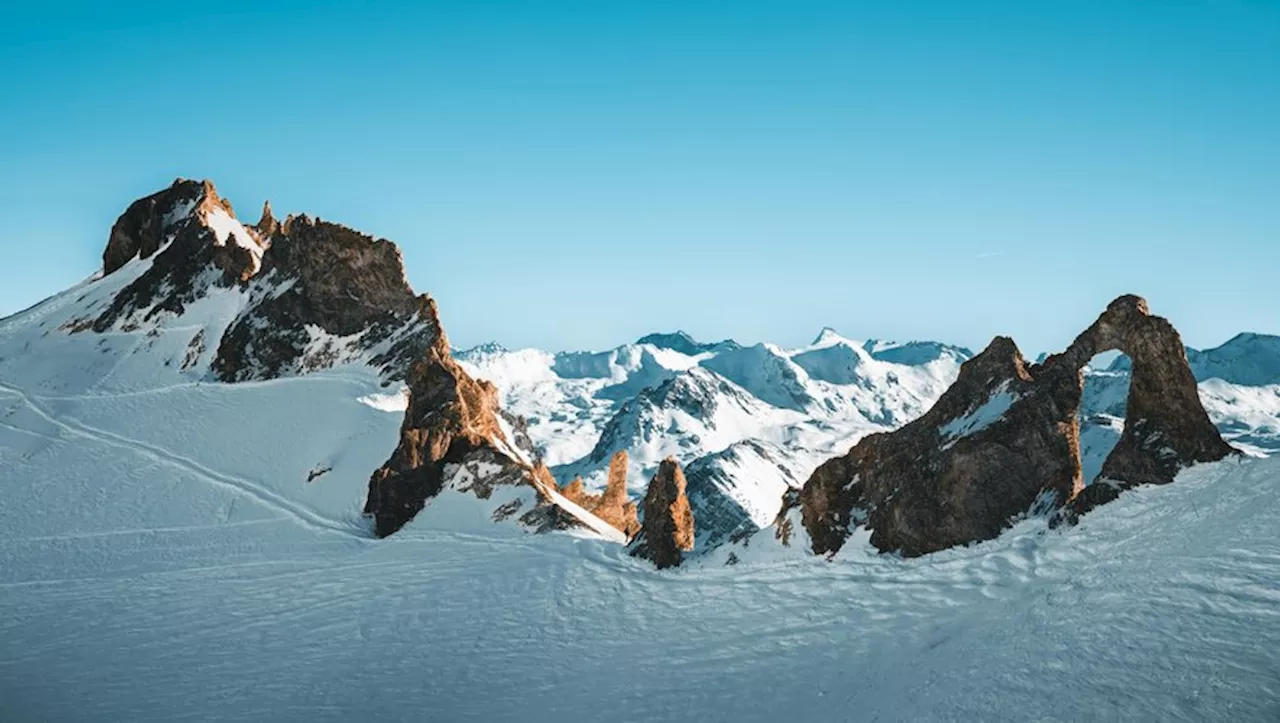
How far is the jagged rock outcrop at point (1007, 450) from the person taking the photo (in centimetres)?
2389

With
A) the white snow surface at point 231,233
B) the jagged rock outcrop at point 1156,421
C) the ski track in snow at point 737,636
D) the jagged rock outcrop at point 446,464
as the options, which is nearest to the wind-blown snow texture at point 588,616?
the ski track in snow at point 737,636

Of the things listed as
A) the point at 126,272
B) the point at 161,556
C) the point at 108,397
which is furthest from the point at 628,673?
the point at 126,272

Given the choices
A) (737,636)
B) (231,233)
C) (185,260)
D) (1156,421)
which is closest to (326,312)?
(185,260)

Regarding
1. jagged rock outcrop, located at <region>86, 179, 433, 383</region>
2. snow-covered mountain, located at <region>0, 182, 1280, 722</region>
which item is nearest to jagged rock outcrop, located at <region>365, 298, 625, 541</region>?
snow-covered mountain, located at <region>0, 182, 1280, 722</region>

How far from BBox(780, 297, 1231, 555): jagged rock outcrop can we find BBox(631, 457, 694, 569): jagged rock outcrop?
18.5 feet

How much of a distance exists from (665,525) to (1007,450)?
13843mm

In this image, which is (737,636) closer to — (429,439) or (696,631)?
(696,631)

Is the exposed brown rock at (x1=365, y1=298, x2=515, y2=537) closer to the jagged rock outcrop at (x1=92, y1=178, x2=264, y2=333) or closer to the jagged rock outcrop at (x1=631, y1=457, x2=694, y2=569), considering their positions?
the jagged rock outcrop at (x1=631, y1=457, x2=694, y2=569)

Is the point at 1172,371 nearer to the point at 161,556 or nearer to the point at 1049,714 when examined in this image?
the point at 1049,714

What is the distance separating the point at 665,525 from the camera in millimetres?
33281

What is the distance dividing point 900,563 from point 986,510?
133 inches

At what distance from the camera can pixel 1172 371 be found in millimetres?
24094

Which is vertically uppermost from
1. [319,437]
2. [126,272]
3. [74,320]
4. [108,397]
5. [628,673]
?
[126,272]

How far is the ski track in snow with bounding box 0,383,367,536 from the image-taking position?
40969 millimetres
